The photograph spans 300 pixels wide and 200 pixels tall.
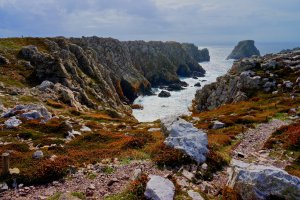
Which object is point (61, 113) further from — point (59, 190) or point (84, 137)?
point (59, 190)

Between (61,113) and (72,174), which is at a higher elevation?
(72,174)

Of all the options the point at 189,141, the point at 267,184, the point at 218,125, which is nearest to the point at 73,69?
the point at 218,125

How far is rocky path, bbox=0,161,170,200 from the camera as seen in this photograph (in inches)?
729

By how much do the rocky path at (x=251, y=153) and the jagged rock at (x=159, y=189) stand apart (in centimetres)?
281

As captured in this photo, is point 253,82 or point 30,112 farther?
point 253,82

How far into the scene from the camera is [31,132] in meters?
33.0

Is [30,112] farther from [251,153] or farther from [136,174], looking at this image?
[251,153]

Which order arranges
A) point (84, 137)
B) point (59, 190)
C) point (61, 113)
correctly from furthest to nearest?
point (61, 113) → point (84, 137) → point (59, 190)

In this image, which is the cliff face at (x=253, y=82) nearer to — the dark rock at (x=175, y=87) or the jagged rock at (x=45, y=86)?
the jagged rock at (x=45, y=86)

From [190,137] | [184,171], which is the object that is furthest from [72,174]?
[190,137]

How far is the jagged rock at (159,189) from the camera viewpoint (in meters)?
16.8

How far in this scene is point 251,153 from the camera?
2925 centimetres

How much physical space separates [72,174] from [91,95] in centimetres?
7562

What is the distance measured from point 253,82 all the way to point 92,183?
69159 millimetres
